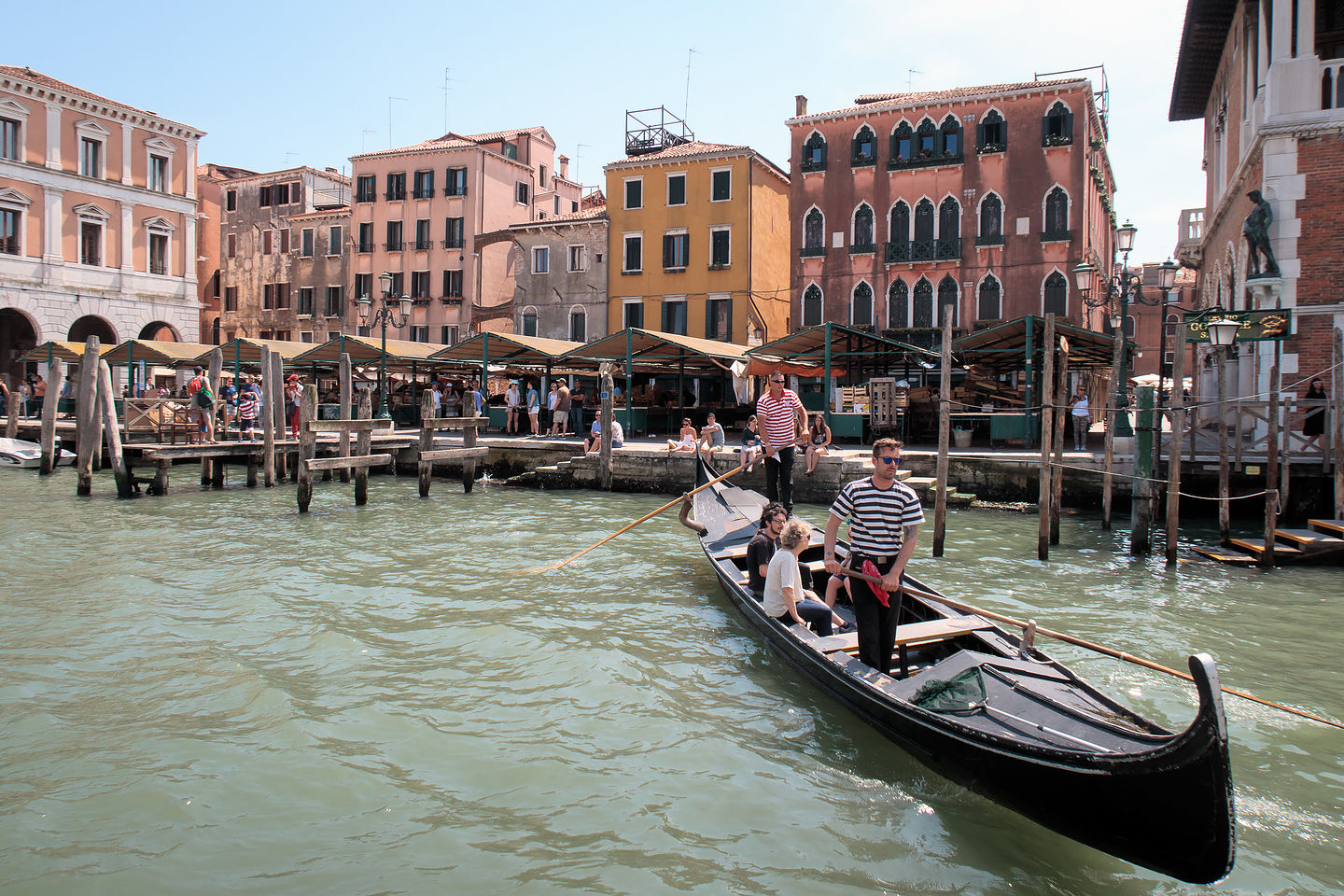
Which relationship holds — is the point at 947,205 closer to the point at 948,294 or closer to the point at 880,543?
the point at 948,294

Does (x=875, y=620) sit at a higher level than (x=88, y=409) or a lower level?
lower

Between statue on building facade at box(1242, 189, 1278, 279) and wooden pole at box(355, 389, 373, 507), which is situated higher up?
statue on building facade at box(1242, 189, 1278, 279)

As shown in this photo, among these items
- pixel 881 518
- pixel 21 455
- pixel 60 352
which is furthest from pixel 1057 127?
pixel 60 352

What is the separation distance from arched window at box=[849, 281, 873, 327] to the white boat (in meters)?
19.9

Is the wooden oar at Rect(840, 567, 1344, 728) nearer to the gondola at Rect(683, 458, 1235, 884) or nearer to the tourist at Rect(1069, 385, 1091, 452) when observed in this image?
the gondola at Rect(683, 458, 1235, 884)

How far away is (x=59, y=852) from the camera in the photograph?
404 centimetres

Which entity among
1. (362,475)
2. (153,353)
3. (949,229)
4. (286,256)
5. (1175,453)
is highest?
(286,256)

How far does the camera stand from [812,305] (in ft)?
85.5

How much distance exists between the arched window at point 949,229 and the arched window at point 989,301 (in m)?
1.05

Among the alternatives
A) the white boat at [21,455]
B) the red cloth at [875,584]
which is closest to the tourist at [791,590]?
the red cloth at [875,584]

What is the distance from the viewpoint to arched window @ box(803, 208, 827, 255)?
84.7ft

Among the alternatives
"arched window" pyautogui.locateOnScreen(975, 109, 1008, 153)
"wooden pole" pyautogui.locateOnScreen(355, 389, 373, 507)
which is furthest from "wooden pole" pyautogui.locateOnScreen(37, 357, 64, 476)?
"arched window" pyautogui.locateOnScreen(975, 109, 1008, 153)

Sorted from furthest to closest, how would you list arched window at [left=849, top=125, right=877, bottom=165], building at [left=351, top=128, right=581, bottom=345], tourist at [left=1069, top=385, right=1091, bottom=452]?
building at [left=351, top=128, right=581, bottom=345] → arched window at [left=849, top=125, right=877, bottom=165] → tourist at [left=1069, top=385, right=1091, bottom=452]

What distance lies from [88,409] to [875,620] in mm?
16213
